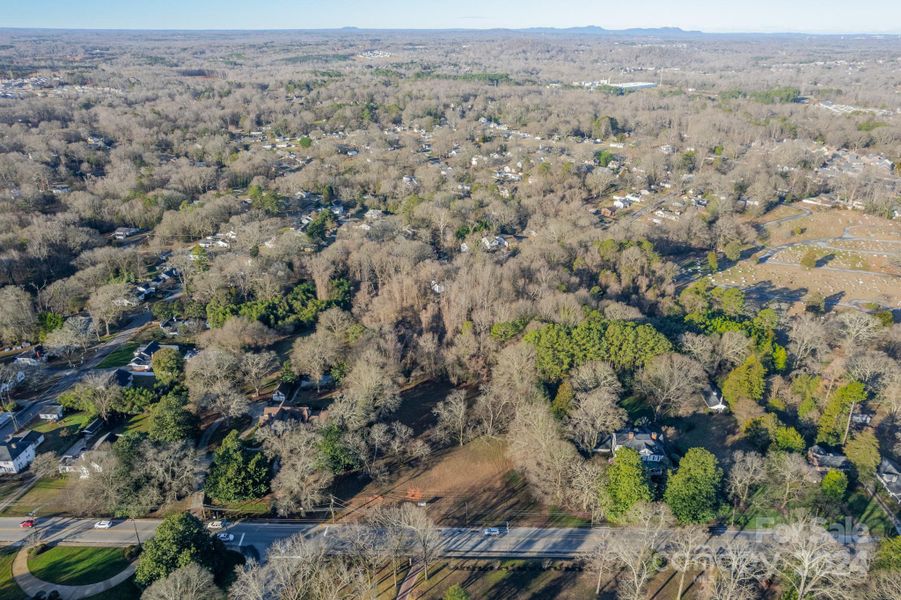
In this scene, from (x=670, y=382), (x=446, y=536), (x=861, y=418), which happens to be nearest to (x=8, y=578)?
(x=446, y=536)

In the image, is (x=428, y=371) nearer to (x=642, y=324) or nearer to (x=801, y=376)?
(x=642, y=324)

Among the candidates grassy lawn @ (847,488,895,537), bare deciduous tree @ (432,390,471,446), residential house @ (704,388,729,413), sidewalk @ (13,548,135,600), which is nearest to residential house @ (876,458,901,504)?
grassy lawn @ (847,488,895,537)

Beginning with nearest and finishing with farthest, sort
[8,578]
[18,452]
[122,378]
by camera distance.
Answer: [8,578] < [18,452] < [122,378]

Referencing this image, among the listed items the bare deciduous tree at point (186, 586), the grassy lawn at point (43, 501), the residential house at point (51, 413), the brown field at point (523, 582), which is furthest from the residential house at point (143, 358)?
the brown field at point (523, 582)

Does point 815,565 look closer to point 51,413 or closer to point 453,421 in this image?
point 453,421

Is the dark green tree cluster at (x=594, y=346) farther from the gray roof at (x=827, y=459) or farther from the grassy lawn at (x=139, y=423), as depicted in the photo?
the grassy lawn at (x=139, y=423)

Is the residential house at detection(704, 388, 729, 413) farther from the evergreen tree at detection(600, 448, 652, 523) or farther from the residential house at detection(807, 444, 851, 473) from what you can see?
the evergreen tree at detection(600, 448, 652, 523)

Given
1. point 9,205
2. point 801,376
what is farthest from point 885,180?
point 9,205
